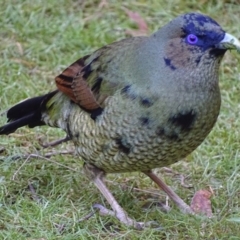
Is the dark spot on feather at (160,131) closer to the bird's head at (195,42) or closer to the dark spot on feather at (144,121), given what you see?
the dark spot on feather at (144,121)

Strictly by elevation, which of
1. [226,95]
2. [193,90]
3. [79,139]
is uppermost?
[193,90]

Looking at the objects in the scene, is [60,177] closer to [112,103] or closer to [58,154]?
[58,154]

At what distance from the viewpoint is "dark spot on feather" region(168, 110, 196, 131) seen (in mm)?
5004

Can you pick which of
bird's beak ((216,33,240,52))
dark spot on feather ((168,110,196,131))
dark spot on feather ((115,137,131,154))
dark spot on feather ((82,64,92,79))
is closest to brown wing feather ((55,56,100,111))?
dark spot on feather ((82,64,92,79))

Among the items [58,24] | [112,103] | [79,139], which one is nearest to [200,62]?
[112,103]

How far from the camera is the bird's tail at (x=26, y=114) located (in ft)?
19.7

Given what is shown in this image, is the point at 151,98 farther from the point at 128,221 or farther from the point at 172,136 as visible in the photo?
the point at 128,221

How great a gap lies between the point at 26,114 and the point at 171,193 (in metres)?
1.12

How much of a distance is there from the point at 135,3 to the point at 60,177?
9.50 feet

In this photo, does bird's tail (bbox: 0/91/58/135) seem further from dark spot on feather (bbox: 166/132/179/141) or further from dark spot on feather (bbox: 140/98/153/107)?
dark spot on feather (bbox: 166/132/179/141)

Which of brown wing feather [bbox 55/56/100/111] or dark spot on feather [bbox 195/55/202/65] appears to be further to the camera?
brown wing feather [bbox 55/56/100/111]

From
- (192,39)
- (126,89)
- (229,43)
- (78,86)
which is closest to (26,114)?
(78,86)

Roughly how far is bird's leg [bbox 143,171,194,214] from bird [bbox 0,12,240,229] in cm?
29

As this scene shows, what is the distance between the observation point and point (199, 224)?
537 centimetres
